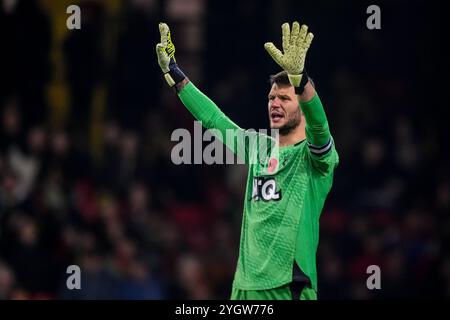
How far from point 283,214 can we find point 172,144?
286 inches

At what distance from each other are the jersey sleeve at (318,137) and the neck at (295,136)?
0.26m

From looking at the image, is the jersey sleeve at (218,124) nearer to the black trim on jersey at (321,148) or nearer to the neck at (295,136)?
the neck at (295,136)

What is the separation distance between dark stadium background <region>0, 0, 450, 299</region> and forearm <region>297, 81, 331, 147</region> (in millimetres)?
5563

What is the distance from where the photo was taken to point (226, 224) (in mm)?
14664

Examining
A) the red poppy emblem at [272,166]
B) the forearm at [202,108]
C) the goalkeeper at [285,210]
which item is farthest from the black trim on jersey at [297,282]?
the forearm at [202,108]

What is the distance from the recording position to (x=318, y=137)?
25.9ft

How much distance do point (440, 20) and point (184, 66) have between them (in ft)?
11.5

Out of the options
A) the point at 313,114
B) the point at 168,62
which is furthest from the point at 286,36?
the point at 168,62

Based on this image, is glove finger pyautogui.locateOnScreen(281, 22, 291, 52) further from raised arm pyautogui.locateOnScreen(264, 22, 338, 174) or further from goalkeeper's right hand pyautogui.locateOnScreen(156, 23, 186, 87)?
goalkeeper's right hand pyautogui.locateOnScreen(156, 23, 186, 87)

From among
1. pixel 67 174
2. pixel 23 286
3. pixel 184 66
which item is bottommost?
pixel 23 286

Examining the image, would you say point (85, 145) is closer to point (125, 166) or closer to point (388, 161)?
point (125, 166)

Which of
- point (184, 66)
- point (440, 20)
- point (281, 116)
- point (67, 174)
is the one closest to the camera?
point (281, 116)

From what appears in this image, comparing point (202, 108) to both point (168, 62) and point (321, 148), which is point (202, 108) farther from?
point (321, 148)

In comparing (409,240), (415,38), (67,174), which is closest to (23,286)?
(67,174)
